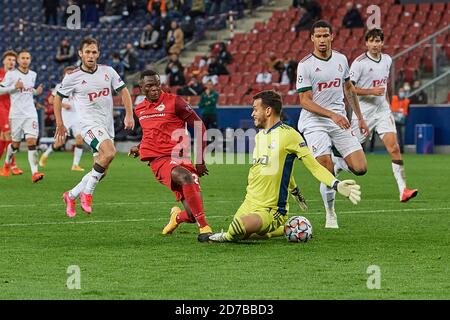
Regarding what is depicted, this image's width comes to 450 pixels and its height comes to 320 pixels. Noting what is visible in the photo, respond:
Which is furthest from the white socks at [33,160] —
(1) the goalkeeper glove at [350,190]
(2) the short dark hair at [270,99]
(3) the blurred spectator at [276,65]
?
(3) the blurred spectator at [276,65]

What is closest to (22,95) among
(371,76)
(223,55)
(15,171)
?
(15,171)

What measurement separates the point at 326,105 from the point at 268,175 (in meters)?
2.35

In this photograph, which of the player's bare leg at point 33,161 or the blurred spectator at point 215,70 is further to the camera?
the blurred spectator at point 215,70

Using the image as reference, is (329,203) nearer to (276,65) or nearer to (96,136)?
(96,136)

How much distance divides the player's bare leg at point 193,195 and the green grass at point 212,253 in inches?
6.9

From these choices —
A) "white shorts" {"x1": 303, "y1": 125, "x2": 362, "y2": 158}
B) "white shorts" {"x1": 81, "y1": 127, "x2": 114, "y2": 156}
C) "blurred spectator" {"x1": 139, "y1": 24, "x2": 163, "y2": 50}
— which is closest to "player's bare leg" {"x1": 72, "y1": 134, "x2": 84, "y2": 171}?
"white shorts" {"x1": 81, "y1": 127, "x2": 114, "y2": 156}

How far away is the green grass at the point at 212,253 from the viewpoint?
886 centimetres

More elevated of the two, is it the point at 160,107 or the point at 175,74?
the point at 160,107

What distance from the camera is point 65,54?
4134 centimetres

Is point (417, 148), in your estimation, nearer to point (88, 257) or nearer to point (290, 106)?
point (290, 106)

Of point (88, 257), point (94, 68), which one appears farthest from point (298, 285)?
point (94, 68)

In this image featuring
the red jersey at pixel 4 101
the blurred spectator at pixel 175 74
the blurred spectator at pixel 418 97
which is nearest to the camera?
the red jersey at pixel 4 101

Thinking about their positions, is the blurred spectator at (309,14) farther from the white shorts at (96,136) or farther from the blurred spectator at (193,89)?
the white shorts at (96,136)

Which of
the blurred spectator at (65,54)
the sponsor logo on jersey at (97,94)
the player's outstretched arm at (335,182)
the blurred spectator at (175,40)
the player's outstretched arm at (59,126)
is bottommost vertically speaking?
the blurred spectator at (65,54)
